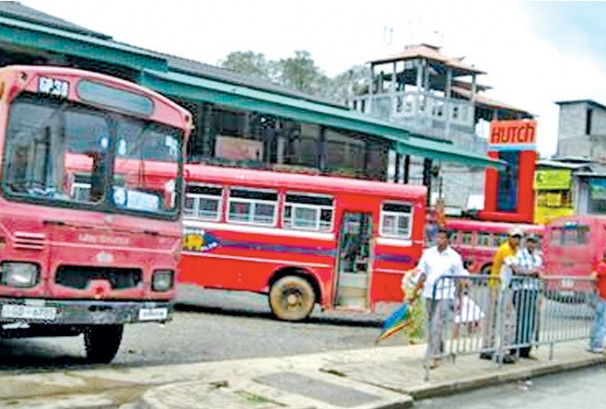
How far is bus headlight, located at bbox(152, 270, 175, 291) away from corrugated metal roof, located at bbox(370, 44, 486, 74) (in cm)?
4145

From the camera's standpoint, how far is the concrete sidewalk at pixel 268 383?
7.17 m

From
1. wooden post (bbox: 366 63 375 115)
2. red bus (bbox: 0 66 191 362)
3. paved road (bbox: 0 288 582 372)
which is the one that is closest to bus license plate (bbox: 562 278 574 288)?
paved road (bbox: 0 288 582 372)

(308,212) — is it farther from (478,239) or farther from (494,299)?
(478,239)

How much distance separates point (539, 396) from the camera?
946 cm

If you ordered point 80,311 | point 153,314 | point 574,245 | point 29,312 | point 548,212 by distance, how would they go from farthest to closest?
point 548,212, point 574,245, point 153,314, point 80,311, point 29,312

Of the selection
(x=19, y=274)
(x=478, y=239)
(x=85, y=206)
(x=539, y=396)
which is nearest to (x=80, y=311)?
(x=19, y=274)

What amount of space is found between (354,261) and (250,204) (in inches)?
91.7

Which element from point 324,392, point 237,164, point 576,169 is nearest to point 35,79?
point 324,392

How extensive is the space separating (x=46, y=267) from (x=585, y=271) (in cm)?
1693

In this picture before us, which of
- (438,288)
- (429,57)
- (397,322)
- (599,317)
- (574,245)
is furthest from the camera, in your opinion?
(429,57)

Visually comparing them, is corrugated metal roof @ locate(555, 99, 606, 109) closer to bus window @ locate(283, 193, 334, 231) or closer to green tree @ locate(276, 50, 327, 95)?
green tree @ locate(276, 50, 327, 95)

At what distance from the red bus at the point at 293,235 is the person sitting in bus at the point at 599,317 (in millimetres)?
3475

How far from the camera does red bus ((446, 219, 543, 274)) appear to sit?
29.7 meters

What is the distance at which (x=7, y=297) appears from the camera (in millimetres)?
7625
